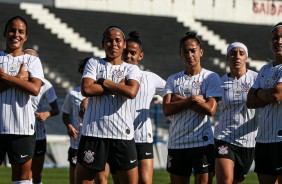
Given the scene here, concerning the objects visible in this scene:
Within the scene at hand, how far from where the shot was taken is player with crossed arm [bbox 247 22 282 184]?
37.7ft

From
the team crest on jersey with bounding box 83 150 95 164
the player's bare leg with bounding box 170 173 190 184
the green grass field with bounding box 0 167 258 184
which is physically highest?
the team crest on jersey with bounding box 83 150 95 164

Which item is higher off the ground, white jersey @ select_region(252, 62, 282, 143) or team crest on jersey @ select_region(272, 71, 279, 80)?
team crest on jersey @ select_region(272, 71, 279, 80)

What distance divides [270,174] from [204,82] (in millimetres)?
1553

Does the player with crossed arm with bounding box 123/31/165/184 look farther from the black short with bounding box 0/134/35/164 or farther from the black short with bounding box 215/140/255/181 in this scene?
the black short with bounding box 0/134/35/164

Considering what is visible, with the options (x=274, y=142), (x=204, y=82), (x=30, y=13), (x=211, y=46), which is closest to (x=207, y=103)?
(x=204, y=82)

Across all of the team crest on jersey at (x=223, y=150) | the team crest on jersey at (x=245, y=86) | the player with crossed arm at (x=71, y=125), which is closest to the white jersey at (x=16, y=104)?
the team crest on jersey at (x=223, y=150)

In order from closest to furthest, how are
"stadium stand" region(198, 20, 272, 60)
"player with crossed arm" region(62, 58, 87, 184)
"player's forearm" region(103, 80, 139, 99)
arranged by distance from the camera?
"player's forearm" region(103, 80, 139, 99) < "player with crossed arm" region(62, 58, 87, 184) < "stadium stand" region(198, 20, 272, 60)

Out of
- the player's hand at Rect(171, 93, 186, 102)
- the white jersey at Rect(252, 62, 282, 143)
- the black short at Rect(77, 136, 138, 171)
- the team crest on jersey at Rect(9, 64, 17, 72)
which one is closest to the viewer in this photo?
the black short at Rect(77, 136, 138, 171)

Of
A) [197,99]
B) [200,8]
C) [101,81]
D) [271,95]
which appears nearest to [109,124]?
[101,81]

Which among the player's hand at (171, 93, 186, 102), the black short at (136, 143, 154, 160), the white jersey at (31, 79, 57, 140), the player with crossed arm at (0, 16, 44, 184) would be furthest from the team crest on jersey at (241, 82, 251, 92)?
the white jersey at (31, 79, 57, 140)

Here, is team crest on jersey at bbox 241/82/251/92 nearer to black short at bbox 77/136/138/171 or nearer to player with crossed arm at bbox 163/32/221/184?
player with crossed arm at bbox 163/32/221/184

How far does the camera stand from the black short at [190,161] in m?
12.5

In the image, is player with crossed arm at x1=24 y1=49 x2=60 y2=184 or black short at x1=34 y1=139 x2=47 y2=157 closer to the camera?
player with crossed arm at x1=24 y1=49 x2=60 y2=184

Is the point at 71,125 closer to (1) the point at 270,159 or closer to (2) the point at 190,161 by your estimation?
(2) the point at 190,161
